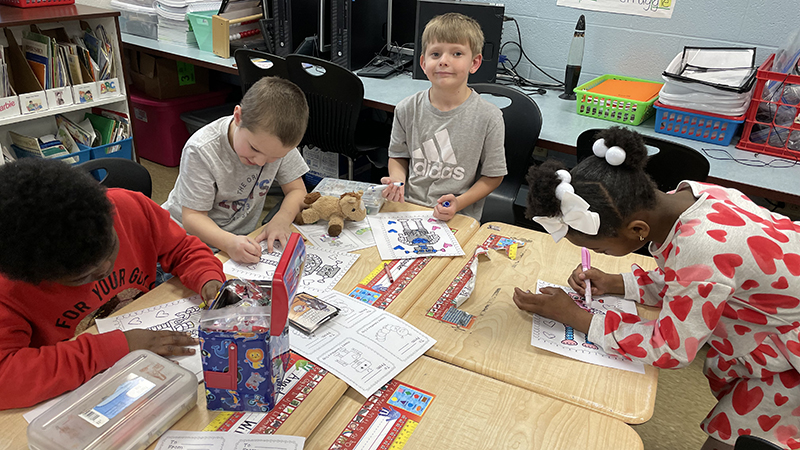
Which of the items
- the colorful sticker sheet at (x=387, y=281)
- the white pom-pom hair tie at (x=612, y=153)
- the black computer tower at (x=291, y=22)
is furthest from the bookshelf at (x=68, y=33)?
the white pom-pom hair tie at (x=612, y=153)

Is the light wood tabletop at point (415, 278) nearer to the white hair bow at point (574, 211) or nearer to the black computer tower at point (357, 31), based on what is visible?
the white hair bow at point (574, 211)

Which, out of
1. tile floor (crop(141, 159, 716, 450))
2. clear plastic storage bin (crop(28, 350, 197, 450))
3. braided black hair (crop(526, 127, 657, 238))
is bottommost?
tile floor (crop(141, 159, 716, 450))

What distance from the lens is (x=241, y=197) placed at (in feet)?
5.42

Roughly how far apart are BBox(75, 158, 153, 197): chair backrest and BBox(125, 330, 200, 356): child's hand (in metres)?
0.64

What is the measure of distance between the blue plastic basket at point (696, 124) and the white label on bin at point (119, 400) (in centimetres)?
212

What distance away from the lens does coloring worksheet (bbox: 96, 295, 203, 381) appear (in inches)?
42.1

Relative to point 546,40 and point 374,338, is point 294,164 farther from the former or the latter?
point 546,40

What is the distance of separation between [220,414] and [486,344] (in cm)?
53

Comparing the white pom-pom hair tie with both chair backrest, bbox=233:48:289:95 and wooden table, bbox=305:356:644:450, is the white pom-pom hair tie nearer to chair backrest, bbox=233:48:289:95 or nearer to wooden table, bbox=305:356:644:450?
wooden table, bbox=305:356:644:450

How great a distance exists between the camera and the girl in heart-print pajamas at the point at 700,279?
102 centimetres

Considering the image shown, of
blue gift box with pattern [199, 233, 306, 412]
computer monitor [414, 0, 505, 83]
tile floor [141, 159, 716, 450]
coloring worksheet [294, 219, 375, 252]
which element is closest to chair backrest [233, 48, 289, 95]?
computer monitor [414, 0, 505, 83]

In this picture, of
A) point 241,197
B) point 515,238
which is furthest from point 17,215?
point 515,238

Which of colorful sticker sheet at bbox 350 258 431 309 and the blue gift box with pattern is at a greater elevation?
the blue gift box with pattern

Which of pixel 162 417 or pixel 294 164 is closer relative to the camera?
pixel 162 417
